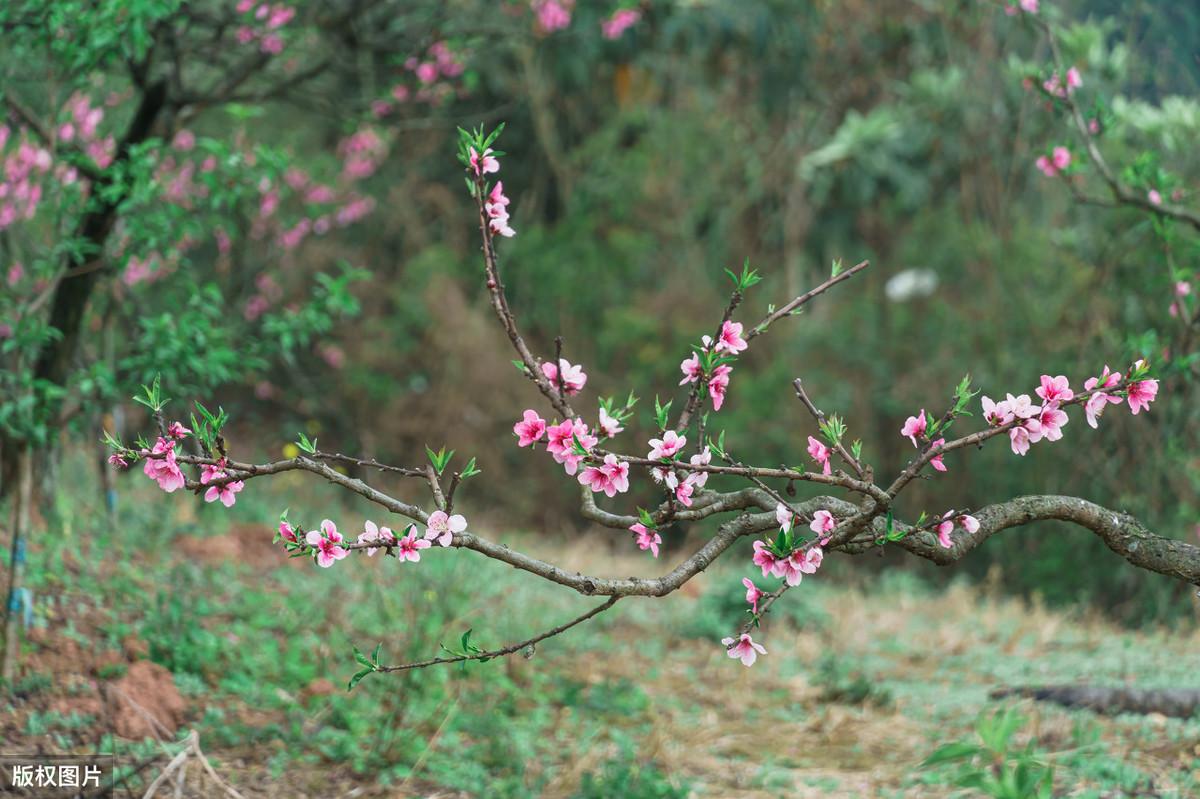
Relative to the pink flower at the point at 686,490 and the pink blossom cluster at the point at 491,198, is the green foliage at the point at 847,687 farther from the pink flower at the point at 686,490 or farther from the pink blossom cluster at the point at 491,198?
the pink blossom cluster at the point at 491,198

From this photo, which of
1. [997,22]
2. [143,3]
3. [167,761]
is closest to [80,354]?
[143,3]

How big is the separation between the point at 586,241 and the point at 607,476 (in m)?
9.37

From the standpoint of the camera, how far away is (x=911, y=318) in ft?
34.2

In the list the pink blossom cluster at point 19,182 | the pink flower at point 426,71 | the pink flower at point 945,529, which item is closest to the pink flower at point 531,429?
the pink flower at point 945,529

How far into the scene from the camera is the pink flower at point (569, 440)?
251 centimetres

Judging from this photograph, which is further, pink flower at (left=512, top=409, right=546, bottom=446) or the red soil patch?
the red soil patch

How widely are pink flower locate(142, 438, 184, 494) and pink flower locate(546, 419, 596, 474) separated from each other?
784 millimetres

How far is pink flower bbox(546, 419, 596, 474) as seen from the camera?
251 centimetres

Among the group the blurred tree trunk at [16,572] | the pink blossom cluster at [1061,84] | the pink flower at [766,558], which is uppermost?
the pink blossom cluster at [1061,84]

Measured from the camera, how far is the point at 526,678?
17.3 ft

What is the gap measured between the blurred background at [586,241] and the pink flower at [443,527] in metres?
1.76

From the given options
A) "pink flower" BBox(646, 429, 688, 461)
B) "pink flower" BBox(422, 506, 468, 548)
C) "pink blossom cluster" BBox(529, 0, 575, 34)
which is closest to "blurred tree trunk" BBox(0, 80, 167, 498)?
"pink blossom cluster" BBox(529, 0, 575, 34)

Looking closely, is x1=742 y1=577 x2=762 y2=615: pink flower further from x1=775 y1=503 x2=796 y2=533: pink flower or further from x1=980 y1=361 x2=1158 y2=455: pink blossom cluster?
x1=980 y1=361 x2=1158 y2=455: pink blossom cluster

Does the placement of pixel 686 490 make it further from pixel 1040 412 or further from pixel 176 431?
pixel 176 431
